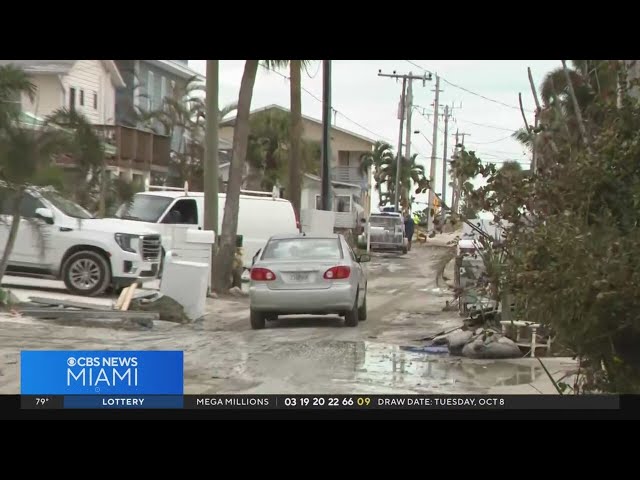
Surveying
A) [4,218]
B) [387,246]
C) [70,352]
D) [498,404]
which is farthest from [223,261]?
[498,404]

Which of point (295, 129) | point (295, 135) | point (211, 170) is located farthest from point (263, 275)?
point (295, 135)

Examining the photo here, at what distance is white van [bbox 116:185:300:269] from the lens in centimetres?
898

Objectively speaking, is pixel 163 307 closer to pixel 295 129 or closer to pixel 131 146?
pixel 131 146

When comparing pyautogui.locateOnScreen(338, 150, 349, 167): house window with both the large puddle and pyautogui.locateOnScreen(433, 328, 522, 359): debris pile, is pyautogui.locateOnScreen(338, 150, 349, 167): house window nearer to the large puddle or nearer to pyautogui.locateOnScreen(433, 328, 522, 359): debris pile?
pyautogui.locateOnScreen(433, 328, 522, 359): debris pile

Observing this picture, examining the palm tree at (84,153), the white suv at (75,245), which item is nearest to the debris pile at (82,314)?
the white suv at (75,245)

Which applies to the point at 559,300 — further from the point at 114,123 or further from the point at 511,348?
the point at 114,123

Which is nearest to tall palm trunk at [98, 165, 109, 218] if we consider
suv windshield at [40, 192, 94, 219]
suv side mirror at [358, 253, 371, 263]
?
suv windshield at [40, 192, 94, 219]

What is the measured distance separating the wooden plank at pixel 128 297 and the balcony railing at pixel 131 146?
1154 mm

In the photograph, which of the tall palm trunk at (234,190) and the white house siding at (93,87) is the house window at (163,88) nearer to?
the white house siding at (93,87)

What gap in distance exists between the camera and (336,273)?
776cm

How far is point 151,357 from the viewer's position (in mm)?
5211

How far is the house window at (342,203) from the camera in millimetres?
16031

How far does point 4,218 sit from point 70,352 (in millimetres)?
1419

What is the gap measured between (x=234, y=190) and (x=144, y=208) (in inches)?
117
